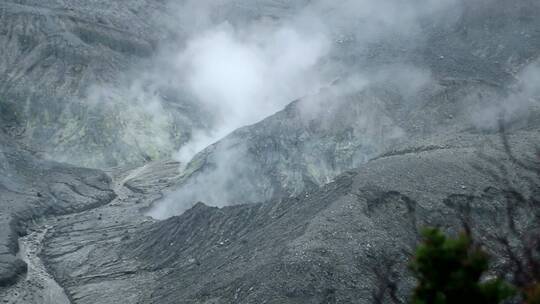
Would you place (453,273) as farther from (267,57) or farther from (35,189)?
(267,57)

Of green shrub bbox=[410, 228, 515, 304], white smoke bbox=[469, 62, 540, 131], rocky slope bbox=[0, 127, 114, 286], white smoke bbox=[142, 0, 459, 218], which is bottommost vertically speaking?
green shrub bbox=[410, 228, 515, 304]

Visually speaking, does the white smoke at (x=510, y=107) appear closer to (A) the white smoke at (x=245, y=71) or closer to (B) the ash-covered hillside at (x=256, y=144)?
(B) the ash-covered hillside at (x=256, y=144)

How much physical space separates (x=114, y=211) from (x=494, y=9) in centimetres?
3229

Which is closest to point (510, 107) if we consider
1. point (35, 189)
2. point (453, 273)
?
point (453, 273)

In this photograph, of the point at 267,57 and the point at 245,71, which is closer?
the point at 245,71

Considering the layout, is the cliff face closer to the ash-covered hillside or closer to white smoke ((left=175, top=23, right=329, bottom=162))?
the ash-covered hillside

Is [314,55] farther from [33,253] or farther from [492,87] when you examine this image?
[33,253]

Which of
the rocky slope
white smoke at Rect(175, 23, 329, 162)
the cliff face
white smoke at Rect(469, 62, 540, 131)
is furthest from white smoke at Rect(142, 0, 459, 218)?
the rocky slope

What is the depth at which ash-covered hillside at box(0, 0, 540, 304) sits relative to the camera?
24672 millimetres

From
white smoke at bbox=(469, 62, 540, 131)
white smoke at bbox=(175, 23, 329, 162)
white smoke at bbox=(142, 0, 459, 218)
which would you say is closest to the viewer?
white smoke at bbox=(469, 62, 540, 131)

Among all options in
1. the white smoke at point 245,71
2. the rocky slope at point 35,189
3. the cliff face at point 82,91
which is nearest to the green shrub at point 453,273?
the rocky slope at point 35,189

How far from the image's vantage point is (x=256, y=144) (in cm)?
4000

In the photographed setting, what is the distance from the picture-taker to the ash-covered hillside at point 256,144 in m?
24.7

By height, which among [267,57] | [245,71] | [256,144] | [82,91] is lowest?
[256,144]
